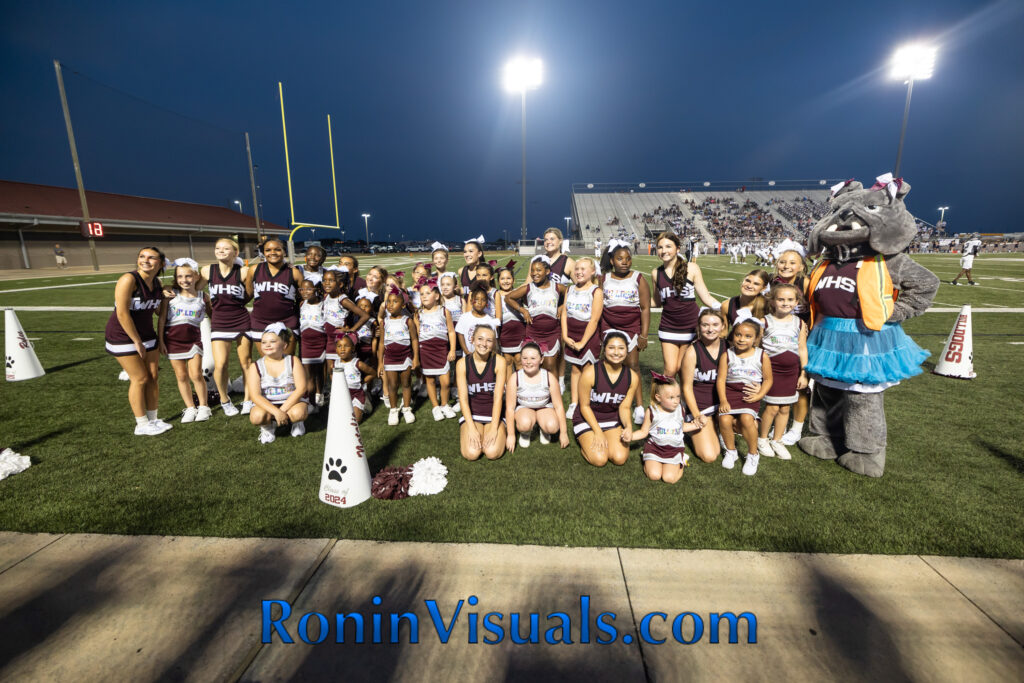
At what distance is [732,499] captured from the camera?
10.4ft

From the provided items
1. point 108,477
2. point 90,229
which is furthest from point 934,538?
point 90,229

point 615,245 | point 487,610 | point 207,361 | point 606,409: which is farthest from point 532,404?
point 207,361

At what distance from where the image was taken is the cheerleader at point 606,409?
12.2 ft

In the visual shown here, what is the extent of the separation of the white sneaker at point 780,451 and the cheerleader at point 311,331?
15.8 ft

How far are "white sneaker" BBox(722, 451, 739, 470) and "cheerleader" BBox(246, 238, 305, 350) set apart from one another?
455 centimetres

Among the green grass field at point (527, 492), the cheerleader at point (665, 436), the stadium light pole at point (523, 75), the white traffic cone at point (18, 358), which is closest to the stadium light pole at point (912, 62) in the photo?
the stadium light pole at point (523, 75)

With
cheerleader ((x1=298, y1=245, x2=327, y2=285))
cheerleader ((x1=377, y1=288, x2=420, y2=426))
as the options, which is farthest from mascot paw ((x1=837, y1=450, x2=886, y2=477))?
cheerleader ((x1=298, y1=245, x2=327, y2=285))

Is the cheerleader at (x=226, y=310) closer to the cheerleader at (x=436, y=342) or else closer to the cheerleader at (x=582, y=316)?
the cheerleader at (x=436, y=342)

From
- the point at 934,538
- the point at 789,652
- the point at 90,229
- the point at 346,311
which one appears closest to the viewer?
the point at 789,652

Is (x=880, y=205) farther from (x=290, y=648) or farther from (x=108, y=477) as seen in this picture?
(x=108, y=477)

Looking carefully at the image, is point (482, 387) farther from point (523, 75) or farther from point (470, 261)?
point (523, 75)

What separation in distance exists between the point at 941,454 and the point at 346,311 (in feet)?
20.0

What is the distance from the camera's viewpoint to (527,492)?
129 inches

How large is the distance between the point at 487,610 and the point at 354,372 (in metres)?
3.30
